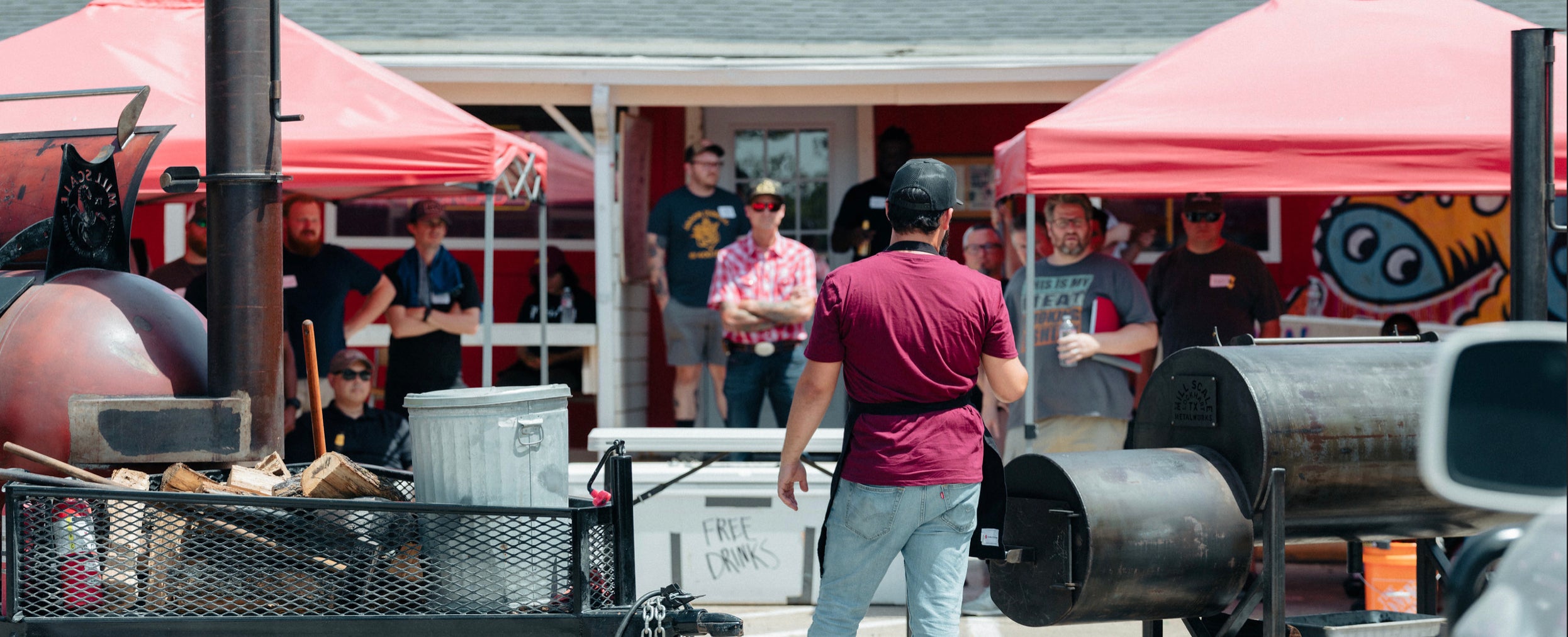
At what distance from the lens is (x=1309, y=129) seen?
5.80 metres

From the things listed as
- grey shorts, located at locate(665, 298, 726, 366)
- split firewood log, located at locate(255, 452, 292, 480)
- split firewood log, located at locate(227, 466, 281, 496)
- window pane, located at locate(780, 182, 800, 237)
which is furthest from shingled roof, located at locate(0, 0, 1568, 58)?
split firewood log, located at locate(227, 466, 281, 496)

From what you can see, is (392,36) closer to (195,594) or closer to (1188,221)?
(1188,221)

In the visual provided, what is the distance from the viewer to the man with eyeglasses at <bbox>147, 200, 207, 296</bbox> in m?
7.25

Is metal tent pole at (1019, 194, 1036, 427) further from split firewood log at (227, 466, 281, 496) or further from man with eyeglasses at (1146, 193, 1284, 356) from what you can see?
split firewood log at (227, 466, 281, 496)

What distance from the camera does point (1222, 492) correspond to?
417 centimetres

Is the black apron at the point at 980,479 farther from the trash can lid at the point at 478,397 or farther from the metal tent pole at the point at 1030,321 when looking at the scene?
the metal tent pole at the point at 1030,321

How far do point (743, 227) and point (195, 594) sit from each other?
590 centimetres

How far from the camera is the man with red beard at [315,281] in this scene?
279 inches

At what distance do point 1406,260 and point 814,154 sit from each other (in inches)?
191

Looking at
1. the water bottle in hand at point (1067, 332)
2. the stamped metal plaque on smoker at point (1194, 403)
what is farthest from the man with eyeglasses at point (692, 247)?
the stamped metal plaque on smoker at point (1194, 403)

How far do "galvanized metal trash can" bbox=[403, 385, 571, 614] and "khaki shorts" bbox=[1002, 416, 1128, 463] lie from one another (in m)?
3.51

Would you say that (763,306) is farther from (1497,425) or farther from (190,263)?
(1497,425)

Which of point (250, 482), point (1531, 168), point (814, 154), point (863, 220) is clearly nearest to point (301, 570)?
point (250, 482)

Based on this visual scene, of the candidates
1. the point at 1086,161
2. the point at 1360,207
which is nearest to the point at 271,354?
the point at 1086,161
